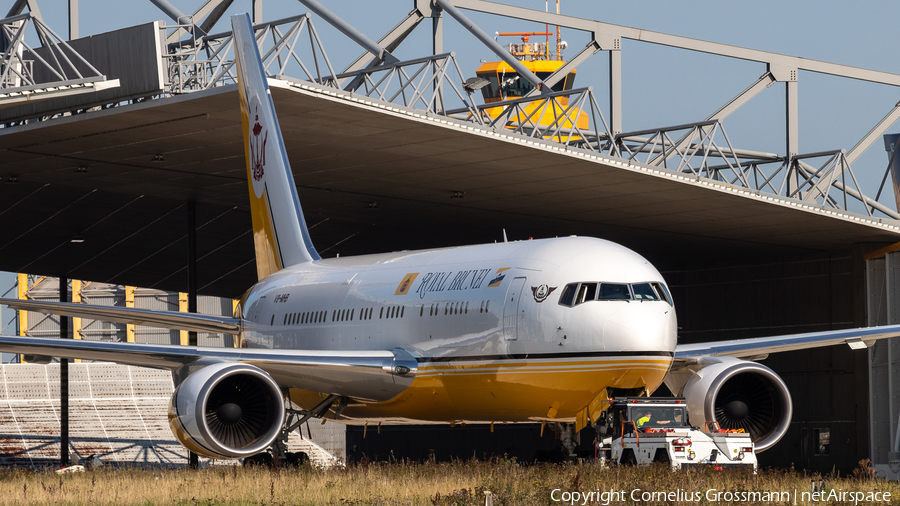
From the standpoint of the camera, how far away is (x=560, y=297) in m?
16.5

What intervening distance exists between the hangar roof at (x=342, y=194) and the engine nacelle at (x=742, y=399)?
713cm

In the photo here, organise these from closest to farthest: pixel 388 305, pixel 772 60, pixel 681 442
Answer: pixel 681 442, pixel 388 305, pixel 772 60

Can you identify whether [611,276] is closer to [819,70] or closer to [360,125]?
[360,125]

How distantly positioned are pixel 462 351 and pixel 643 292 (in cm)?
298

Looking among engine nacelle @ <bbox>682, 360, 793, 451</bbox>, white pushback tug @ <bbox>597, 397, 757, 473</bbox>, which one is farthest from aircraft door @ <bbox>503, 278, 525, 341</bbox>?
engine nacelle @ <bbox>682, 360, 793, 451</bbox>

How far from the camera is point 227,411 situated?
18.0 m

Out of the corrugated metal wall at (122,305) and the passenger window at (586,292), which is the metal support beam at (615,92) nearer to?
the passenger window at (586,292)

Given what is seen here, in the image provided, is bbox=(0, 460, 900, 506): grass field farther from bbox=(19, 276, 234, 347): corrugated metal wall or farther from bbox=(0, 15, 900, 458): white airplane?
bbox=(19, 276, 234, 347): corrugated metal wall

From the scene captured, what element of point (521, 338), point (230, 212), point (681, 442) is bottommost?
point (681, 442)

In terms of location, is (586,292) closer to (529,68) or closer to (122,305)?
(529,68)

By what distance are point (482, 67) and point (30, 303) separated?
48.1m

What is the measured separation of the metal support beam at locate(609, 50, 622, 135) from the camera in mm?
27656

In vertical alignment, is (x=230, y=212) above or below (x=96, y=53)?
below

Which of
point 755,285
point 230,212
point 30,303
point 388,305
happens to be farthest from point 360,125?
point 755,285
